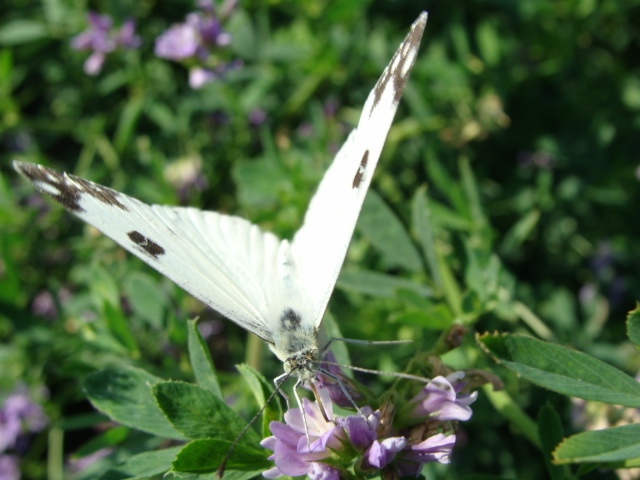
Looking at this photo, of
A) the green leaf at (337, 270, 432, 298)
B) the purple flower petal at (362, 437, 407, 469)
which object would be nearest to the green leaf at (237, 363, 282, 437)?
the purple flower petal at (362, 437, 407, 469)

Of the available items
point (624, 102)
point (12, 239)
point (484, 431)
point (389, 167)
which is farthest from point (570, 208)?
point (12, 239)

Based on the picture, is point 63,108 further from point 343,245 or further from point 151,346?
point 343,245

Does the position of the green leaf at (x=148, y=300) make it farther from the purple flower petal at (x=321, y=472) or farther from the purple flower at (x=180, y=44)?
the purple flower petal at (x=321, y=472)

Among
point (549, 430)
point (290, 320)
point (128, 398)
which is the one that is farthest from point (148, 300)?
point (549, 430)

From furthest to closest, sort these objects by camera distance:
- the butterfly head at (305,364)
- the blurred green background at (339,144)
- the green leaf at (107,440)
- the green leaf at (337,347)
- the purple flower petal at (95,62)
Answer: the purple flower petal at (95,62) → the blurred green background at (339,144) → the green leaf at (107,440) → the green leaf at (337,347) → the butterfly head at (305,364)

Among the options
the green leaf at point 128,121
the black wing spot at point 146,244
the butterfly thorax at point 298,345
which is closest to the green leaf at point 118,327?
the black wing spot at point 146,244

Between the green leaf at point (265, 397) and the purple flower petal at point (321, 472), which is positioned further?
the green leaf at point (265, 397)
